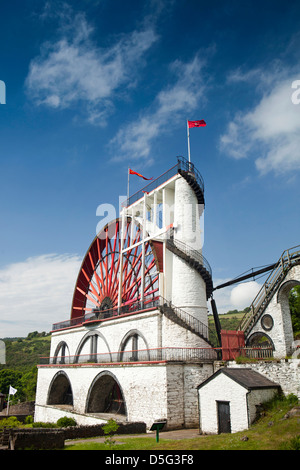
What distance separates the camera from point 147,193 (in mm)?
24406

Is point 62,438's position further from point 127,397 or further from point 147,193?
point 147,193

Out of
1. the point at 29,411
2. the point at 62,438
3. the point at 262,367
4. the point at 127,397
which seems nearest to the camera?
the point at 62,438

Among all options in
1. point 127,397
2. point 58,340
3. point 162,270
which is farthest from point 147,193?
point 58,340

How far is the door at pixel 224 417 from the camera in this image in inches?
471

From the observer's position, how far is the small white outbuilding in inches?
451

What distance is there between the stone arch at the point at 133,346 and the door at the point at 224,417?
540 centimetres

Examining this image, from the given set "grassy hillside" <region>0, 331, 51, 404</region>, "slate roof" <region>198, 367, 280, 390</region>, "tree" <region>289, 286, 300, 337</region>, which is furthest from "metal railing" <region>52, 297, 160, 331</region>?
"grassy hillside" <region>0, 331, 51, 404</region>

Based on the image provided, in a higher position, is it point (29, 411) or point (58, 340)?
point (58, 340)

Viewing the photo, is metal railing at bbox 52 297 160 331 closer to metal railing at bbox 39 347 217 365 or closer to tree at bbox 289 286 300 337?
metal railing at bbox 39 347 217 365

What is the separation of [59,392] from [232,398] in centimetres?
2091

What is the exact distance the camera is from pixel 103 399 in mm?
21688

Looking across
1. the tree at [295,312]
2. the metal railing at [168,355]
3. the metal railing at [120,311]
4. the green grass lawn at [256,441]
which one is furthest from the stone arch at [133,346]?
the tree at [295,312]

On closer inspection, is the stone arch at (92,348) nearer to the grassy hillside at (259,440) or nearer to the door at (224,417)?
the door at (224,417)

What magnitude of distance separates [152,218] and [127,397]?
38.1 ft
